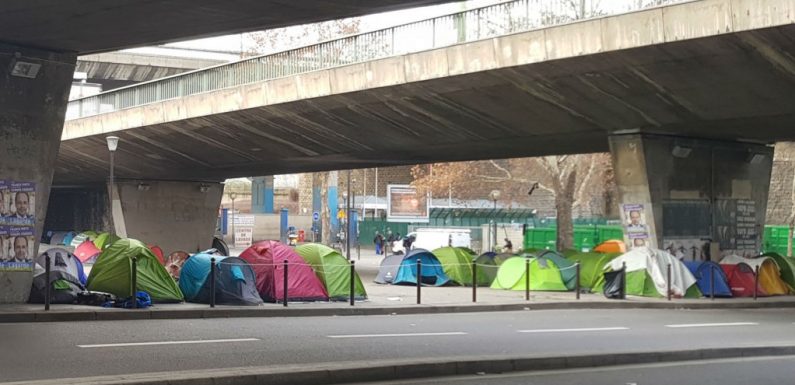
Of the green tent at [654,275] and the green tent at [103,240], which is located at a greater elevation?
the green tent at [103,240]

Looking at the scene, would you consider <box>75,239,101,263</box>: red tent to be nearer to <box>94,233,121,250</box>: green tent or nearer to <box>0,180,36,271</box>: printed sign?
<box>94,233,121,250</box>: green tent

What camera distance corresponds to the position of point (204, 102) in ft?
103

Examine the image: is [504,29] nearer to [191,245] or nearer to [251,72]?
[251,72]

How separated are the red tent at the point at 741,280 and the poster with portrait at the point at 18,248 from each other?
1806cm

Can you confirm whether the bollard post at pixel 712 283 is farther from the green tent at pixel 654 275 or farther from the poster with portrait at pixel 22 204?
the poster with portrait at pixel 22 204

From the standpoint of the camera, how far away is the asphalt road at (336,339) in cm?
1099

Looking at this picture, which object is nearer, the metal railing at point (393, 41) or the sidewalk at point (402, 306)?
the sidewalk at point (402, 306)

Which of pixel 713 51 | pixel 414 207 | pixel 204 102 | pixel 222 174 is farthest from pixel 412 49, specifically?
pixel 414 207

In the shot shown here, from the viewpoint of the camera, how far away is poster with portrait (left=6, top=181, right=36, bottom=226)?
16.8 meters

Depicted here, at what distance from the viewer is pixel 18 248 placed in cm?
1681

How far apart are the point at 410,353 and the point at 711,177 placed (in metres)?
18.6

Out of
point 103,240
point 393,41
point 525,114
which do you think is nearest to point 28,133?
point 393,41

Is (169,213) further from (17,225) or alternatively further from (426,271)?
(17,225)

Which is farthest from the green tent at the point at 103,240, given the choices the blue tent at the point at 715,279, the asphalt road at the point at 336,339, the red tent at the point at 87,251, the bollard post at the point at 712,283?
the bollard post at the point at 712,283
